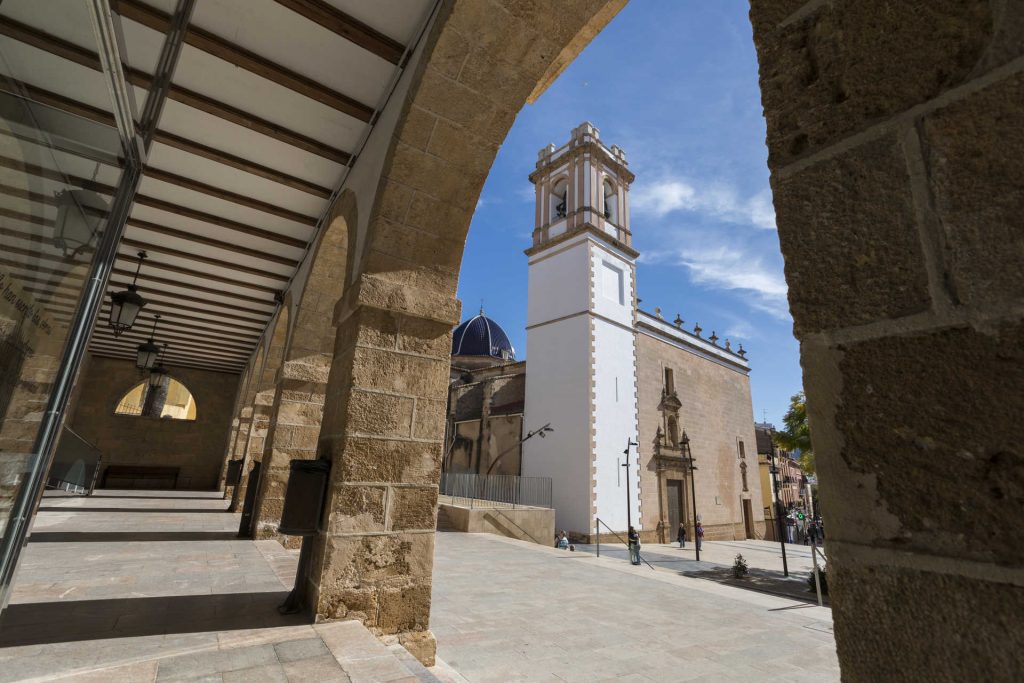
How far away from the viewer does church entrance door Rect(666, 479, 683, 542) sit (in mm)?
18188

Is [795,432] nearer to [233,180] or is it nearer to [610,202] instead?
[610,202]

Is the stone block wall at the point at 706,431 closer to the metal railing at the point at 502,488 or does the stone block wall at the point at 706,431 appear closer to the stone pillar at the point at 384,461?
the metal railing at the point at 502,488

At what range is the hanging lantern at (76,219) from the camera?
5.90 ft

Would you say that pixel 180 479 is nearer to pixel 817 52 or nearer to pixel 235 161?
pixel 235 161

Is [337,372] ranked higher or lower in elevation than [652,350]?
lower

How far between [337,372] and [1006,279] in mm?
3284

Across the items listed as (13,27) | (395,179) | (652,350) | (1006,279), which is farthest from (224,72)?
(652,350)

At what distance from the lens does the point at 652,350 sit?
19719 mm

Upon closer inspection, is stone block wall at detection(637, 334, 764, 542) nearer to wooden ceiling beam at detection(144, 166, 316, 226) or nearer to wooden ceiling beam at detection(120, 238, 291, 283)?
wooden ceiling beam at detection(120, 238, 291, 283)

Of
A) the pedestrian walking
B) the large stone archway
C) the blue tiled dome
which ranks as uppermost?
the blue tiled dome

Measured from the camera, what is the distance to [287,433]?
5.25 metres

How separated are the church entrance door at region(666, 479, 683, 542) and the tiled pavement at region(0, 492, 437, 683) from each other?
649 inches

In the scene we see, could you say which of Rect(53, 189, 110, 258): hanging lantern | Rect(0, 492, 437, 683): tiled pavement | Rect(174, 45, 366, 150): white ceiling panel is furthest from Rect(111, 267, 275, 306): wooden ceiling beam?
Rect(53, 189, 110, 258): hanging lantern

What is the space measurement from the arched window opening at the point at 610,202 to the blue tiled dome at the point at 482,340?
15.1 m
